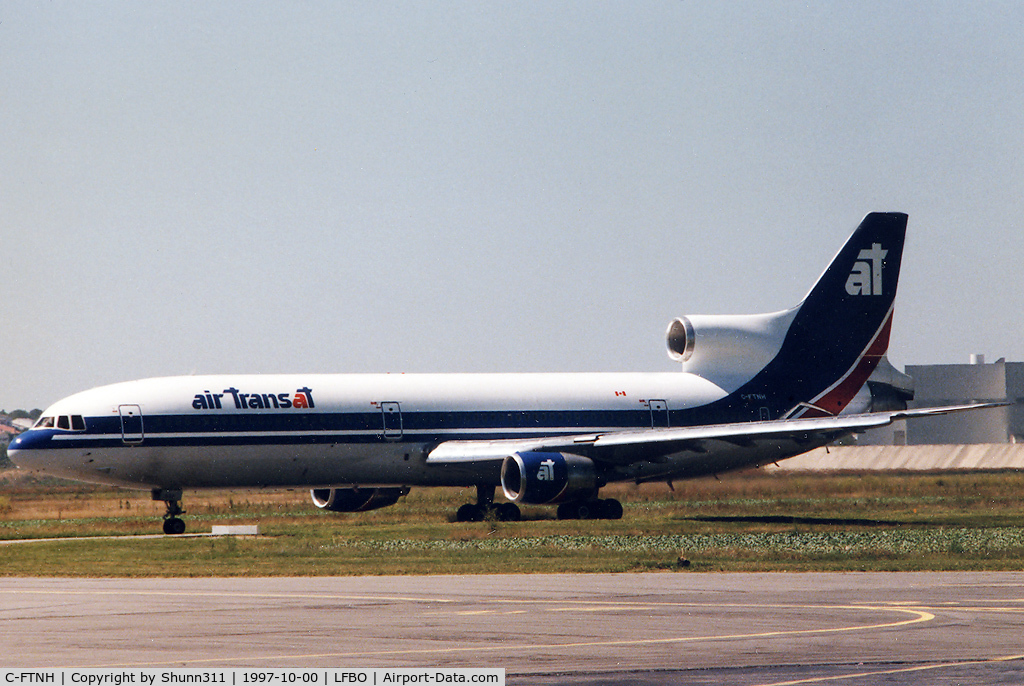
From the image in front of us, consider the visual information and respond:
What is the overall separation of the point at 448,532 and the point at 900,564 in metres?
13.3

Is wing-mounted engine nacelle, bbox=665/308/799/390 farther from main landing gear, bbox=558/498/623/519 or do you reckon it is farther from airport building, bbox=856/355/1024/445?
airport building, bbox=856/355/1024/445

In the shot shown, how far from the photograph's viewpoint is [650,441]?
4209 centimetres

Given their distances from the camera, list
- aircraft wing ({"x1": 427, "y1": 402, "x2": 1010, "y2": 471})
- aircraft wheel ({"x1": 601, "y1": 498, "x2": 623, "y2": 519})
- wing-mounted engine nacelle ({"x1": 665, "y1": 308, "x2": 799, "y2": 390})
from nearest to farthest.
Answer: aircraft wing ({"x1": 427, "y1": 402, "x2": 1010, "y2": 471}) < aircraft wheel ({"x1": 601, "y1": 498, "x2": 623, "y2": 519}) < wing-mounted engine nacelle ({"x1": 665, "y1": 308, "x2": 799, "y2": 390})

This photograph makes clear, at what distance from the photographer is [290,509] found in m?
52.4

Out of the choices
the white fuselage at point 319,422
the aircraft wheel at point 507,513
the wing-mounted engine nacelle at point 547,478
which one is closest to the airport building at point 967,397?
the white fuselage at point 319,422

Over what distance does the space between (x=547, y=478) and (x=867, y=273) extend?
55.0 feet

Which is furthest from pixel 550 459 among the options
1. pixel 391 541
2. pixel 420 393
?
pixel 391 541

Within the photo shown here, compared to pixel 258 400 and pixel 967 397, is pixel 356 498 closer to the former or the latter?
pixel 258 400

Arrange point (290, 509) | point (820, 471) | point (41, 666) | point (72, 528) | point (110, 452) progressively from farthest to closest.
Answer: point (820, 471), point (290, 509), point (72, 528), point (110, 452), point (41, 666)

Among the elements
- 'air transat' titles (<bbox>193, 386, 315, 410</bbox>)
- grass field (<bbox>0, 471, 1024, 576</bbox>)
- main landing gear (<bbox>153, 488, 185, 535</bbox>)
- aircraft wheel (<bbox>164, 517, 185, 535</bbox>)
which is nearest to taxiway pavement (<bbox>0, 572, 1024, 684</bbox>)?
grass field (<bbox>0, 471, 1024, 576</bbox>)

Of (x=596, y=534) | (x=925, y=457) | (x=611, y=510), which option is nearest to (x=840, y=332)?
(x=611, y=510)

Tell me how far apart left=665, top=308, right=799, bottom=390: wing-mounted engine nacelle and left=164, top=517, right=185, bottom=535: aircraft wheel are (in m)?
18.5

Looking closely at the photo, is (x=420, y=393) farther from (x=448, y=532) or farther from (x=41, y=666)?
(x=41, y=666)

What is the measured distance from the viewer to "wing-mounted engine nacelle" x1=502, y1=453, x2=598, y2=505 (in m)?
40.7
